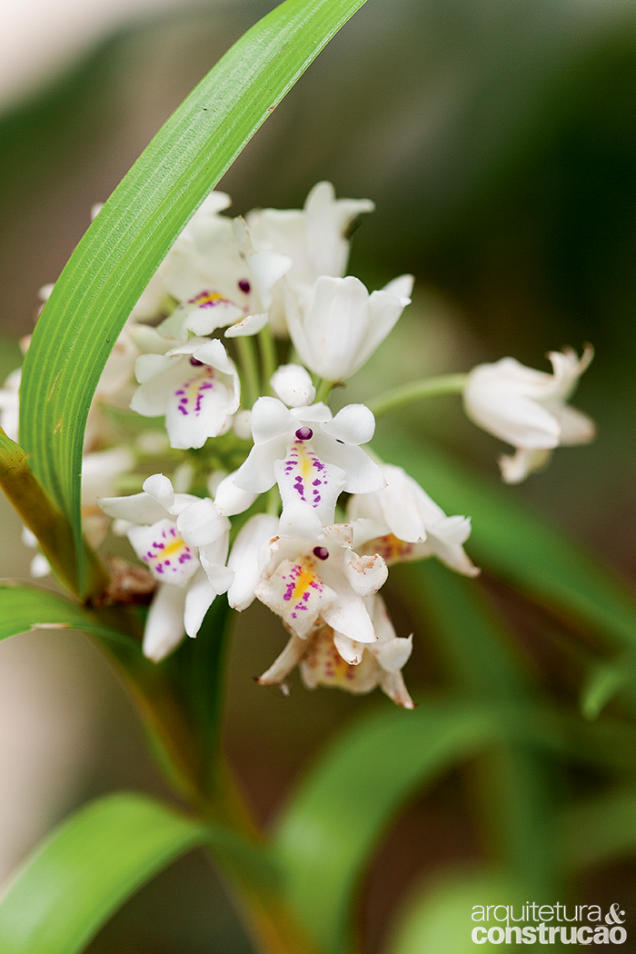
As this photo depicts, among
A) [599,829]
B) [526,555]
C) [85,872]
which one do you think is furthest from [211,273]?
[599,829]

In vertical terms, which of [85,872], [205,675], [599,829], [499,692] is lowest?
[599,829]

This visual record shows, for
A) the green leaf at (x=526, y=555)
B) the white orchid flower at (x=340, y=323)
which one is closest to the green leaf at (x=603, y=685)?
the green leaf at (x=526, y=555)

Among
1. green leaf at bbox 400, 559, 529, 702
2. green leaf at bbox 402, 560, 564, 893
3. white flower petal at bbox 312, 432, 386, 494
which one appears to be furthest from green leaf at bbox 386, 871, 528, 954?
white flower petal at bbox 312, 432, 386, 494

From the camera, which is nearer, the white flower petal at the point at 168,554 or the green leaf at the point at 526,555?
the white flower petal at the point at 168,554

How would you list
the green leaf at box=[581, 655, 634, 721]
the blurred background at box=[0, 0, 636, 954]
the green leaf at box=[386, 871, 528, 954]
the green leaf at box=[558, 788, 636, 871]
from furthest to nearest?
1. the blurred background at box=[0, 0, 636, 954]
2. the green leaf at box=[558, 788, 636, 871]
3. the green leaf at box=[386, 871, 528, 954]
4. the green leaf at box=[581, 655, 634, 721]

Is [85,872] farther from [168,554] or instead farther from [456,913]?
[456,913]

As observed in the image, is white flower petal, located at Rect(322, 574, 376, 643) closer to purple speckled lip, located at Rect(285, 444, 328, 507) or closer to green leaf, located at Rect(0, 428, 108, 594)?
purple speckled lip, located at Rect(285, 444, 328, 507)

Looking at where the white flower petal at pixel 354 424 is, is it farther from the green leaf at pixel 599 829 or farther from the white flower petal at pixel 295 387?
the green leaf at pixel 599 829
